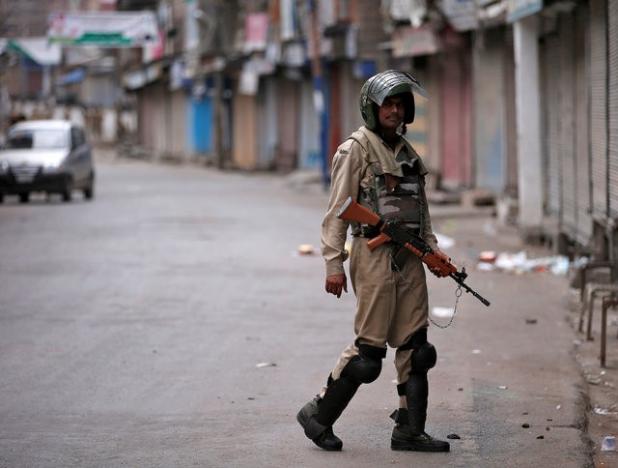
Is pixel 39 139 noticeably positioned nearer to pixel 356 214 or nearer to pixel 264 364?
Result: pixel 264 364

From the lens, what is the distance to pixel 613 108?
14.3 meters

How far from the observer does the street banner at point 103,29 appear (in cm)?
4675

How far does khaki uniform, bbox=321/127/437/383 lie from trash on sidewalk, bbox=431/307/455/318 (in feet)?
17.4

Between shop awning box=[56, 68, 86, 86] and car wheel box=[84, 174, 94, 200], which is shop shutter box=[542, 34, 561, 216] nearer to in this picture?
car wheel box=[84, 174, 94, 200]

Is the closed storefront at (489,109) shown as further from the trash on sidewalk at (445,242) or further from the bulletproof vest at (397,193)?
the bulletproof vest at (397,193)

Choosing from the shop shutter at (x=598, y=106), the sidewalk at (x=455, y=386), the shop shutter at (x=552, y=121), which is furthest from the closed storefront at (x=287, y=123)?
the sidewalk at (x=455, y=386)

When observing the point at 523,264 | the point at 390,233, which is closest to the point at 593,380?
the point at 390,233

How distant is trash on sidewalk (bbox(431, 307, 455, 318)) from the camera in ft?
40.5

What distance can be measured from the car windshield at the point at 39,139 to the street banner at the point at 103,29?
16.2 metres

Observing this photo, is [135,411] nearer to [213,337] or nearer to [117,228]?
[213,337]

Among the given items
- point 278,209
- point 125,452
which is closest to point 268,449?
point 125,452

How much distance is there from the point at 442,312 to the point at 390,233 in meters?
5.78

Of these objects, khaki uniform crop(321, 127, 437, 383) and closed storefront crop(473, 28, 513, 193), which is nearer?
khaki uniform crop(321, 127, 437, 383)

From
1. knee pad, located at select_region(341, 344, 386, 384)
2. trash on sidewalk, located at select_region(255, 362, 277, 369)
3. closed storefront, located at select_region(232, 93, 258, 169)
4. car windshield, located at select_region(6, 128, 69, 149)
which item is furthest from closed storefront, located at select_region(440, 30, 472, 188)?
knee pad, located at select_region(341, 344, 386, 384)
